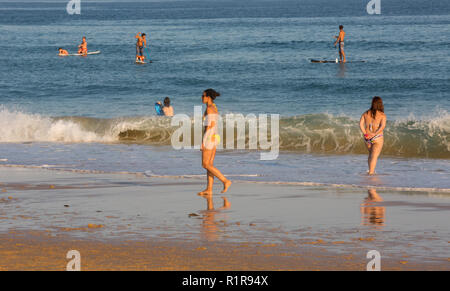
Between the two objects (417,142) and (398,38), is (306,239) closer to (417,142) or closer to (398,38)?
(417,142)

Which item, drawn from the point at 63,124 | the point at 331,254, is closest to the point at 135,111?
the point at 63,124

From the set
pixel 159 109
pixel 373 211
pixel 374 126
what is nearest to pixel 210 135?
pixel 373 211

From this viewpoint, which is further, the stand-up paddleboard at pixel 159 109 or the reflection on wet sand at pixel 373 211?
the stand-up paddleboard at pixel 159 109

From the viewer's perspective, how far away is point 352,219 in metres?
10.4

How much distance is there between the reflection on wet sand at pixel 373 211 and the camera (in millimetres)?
10131

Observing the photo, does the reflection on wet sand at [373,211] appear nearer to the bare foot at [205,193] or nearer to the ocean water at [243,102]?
the ocean water at [243,102]

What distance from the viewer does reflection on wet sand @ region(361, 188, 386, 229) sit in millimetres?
10131

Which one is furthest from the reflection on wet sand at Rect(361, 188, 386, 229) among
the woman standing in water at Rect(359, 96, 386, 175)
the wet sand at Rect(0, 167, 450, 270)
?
the woman standing in water at Rect(359, 96, 386, 175)

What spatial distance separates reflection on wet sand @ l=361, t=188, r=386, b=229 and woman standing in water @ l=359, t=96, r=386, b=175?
2419mm

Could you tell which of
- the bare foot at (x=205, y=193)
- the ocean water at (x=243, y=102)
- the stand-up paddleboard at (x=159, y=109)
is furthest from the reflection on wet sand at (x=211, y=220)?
the stand-up paddleboard at (x=159, y=109)

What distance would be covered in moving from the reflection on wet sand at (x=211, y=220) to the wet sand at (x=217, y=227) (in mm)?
14

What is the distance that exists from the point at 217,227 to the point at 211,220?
50 centimetres

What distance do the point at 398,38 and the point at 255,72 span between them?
24.7 m

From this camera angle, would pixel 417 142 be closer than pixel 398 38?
Yes
